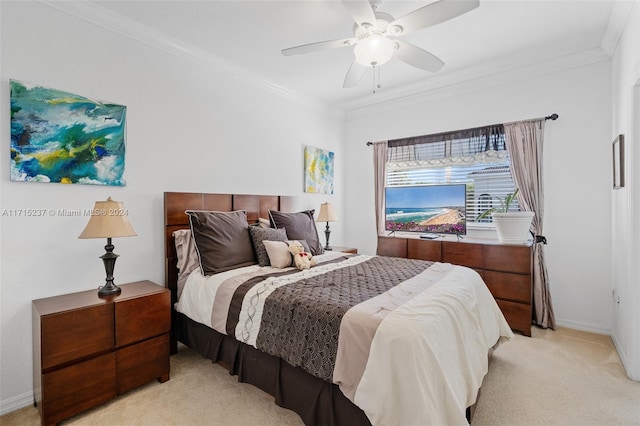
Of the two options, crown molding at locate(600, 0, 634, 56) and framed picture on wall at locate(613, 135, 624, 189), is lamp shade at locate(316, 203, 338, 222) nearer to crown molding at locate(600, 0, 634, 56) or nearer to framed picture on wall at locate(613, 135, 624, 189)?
framed picture on wall at locate(613, 135, 624, 189)

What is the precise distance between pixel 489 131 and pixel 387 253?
6.18 ft

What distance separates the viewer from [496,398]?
2025 millimetres

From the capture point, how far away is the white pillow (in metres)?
2.65

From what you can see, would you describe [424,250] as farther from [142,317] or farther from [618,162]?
[142,317]

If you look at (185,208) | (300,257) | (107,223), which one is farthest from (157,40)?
(300,257)

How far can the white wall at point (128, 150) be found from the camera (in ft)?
6.50

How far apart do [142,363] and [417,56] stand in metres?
2.94

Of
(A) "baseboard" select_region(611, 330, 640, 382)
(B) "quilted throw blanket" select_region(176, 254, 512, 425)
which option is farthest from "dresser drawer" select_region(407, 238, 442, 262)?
(A) "baseboard" select_region(611, 330, 640, 382)

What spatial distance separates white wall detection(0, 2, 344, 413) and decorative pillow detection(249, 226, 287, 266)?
705 mm

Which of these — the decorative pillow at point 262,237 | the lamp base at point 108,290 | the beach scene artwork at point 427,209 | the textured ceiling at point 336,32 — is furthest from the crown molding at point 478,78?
the lamp base at point 108,290

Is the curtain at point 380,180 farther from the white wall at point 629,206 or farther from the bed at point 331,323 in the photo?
the white wall at point 629,206

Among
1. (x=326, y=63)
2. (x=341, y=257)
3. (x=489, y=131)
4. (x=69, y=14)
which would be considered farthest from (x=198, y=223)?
(x=489, y=131)

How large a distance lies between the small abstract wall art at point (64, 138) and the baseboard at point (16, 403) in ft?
4.57

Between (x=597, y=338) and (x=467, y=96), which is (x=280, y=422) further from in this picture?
(x=467, y=96)
